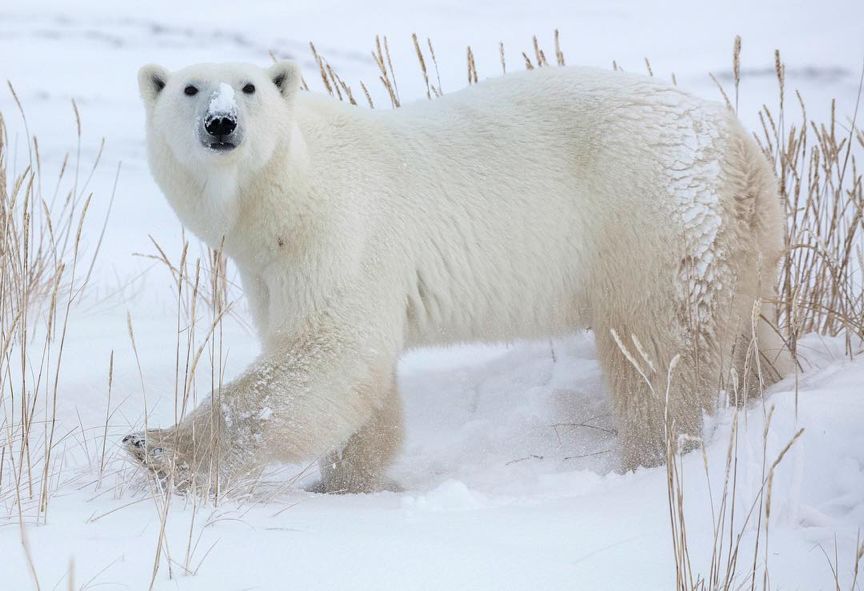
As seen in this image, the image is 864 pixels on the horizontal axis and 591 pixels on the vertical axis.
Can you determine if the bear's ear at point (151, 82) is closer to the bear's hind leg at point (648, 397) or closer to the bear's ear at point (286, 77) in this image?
the bear's ear at point (286, 77)

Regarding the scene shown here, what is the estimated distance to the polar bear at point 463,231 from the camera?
2908 millimetres

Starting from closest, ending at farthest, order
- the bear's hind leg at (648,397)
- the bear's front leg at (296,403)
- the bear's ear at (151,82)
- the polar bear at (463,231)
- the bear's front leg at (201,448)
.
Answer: the bear's front leg at (201,448) → the bear's front leg at (296,403) → the polar bear at (463,231) → the bear's ear at (151,82) → the bear's hind leg at (648,397)

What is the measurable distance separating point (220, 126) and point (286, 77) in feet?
1.28

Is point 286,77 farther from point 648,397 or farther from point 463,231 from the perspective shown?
point 648,397

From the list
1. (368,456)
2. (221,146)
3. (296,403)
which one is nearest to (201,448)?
(296,403)

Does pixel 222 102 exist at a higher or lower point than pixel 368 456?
higher

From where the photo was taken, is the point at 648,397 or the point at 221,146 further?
the point at 648,397

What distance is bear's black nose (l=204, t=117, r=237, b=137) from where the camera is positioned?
8.98 feet

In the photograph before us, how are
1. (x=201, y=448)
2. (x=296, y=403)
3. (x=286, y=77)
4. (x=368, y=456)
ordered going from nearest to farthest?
(x=201, y=448), (x=296, y=403), (x=286, y=77), (x=368, y=456)

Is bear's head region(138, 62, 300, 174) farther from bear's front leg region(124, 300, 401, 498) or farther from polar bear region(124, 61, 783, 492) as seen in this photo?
bear's front leg region(124, 300, 401, 498)

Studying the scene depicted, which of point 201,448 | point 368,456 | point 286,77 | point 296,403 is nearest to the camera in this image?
point 201,448

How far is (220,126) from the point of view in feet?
9.02

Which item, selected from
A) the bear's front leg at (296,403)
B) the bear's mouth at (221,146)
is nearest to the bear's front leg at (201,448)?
the bear's front leg at (296,403)

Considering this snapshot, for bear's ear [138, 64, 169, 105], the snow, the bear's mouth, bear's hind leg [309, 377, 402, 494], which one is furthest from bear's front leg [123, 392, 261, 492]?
bear's ear [138, 64, 169, 105]
